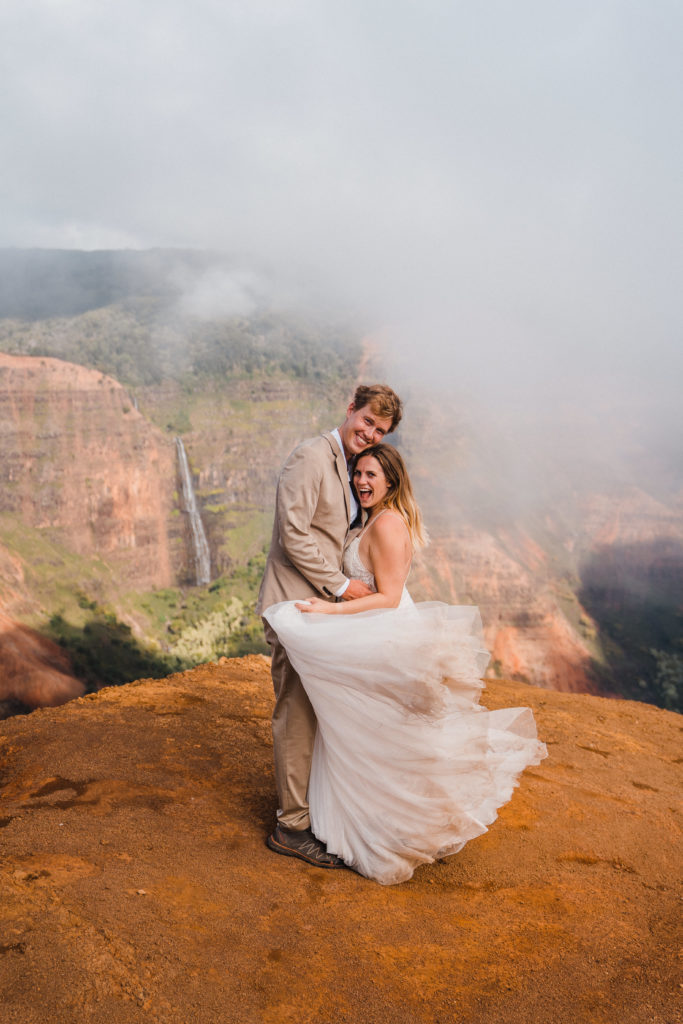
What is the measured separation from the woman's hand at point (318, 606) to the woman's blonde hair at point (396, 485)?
614 millimetres

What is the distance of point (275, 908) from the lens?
3.02 m

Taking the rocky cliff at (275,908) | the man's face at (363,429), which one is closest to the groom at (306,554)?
the man's face at (363,429)

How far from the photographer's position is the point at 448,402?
30406mm

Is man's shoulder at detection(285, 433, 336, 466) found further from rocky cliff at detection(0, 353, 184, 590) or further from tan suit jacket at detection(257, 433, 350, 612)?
rocky cliff at detection(0, 353, 184, 590)

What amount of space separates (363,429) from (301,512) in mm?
574

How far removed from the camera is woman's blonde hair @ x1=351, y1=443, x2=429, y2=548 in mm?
3555

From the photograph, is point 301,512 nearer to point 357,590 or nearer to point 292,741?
point 357,590

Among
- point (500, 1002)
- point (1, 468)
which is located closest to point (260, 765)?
point (500, 1002)

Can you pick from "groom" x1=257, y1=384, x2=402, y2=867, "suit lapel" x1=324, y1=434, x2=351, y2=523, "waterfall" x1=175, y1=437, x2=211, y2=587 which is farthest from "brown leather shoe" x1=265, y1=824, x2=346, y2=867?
"waterfall" x1=175, y1=437, x2=211, y2=587

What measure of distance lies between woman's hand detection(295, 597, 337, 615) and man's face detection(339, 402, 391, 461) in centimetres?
88

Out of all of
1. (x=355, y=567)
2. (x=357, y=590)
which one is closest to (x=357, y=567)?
(x=355, y=567)

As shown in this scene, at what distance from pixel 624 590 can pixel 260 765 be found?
75.9 ft

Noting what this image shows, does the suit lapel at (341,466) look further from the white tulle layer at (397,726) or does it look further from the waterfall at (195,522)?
the waterfall at (195,522)

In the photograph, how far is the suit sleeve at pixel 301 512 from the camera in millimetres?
3393
